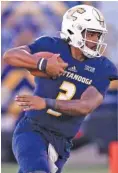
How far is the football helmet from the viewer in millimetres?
4430

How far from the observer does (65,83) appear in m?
4.39

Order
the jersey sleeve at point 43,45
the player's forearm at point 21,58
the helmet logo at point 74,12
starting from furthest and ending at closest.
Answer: the helmet logo at point 74,12 < the jersey sleeve at point 43,45 < the player's forearm at point 21,58

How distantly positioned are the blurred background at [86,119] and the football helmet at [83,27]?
3.87m

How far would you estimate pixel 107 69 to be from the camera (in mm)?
4457

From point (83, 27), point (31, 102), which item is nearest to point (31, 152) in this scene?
point (31, 102)

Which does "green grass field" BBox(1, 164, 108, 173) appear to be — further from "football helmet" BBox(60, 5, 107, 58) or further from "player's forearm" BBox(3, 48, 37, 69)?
"player's forearm" BBox(3, 48, 37, 69)

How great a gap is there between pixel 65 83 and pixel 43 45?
0.26 m

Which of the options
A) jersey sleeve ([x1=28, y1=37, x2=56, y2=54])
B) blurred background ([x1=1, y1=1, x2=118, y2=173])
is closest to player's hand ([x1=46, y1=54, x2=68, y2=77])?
jersey sleeve ([x1=28, y1=37, x2=56, y2=54])

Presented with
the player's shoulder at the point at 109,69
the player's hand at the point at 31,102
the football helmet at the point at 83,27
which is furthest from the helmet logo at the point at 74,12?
the player's hand at the point at 31,102

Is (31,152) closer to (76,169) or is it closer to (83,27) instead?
(83,27)

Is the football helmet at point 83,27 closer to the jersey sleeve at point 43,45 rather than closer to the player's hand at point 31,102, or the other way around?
the jersey sleeve at point 43,45

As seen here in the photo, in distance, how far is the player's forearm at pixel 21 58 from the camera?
4250 mm

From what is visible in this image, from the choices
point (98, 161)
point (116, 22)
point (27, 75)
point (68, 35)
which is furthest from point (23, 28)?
point (68, 35)

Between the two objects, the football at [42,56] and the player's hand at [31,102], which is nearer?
the player's hand at [31,102]
